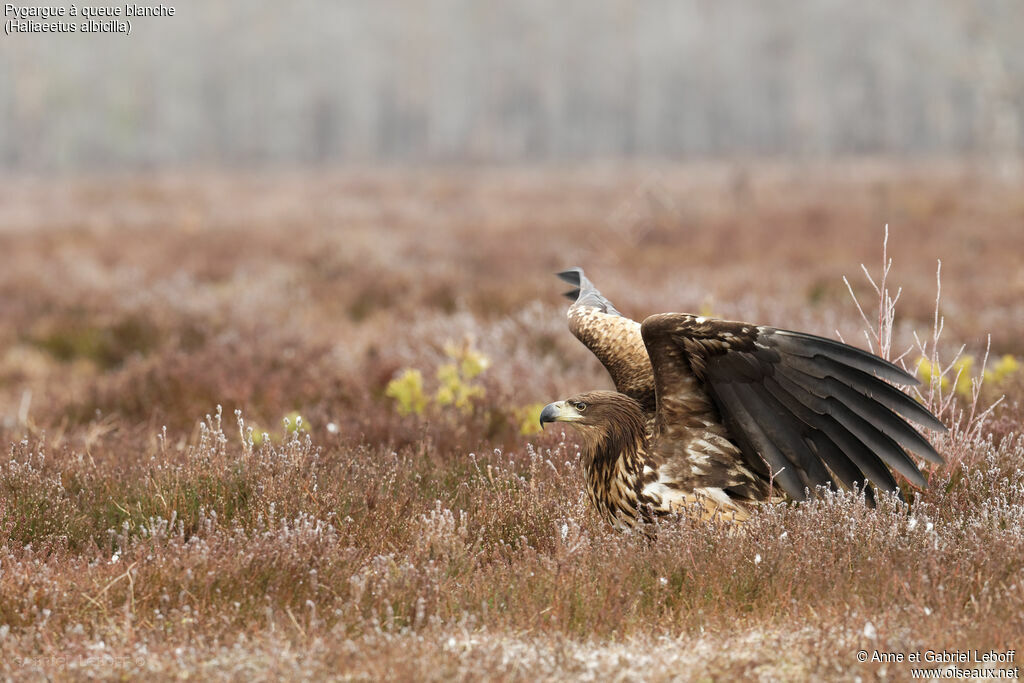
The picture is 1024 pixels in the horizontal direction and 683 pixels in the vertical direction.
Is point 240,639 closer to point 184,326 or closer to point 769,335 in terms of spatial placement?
point 769,335

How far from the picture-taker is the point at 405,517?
3555 millimetres

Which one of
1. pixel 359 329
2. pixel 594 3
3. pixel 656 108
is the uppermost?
pixel 594 3

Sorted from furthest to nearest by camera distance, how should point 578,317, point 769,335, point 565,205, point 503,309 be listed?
point 565,205 → point 503,309 → point 578,317 → point 769,335

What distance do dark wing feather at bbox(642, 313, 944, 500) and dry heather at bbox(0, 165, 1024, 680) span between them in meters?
0.17

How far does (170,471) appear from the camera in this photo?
3.79 meters

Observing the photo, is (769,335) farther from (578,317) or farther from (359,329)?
(359,329)

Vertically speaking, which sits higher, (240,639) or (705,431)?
(705,431)

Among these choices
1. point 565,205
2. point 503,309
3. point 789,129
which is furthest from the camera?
point 789,129

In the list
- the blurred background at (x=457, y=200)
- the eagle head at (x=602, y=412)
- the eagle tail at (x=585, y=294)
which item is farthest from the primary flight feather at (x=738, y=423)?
the blurred background at (x=457, y=200)

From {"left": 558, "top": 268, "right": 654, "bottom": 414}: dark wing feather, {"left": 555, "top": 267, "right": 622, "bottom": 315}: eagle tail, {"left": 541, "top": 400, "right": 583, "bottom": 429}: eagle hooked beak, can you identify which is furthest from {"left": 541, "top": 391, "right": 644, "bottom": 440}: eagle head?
{"left": 555, "top": 267, "right": 622, "bottom": 315}: eagle tail

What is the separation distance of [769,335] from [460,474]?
158 cm

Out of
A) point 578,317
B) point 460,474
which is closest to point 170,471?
point 460,474

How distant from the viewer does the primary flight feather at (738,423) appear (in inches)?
118

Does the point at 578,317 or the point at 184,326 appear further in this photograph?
the point at 184,326
